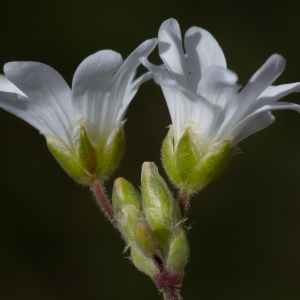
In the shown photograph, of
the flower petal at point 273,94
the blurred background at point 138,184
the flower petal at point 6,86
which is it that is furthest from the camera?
the blurred background at point 138,184

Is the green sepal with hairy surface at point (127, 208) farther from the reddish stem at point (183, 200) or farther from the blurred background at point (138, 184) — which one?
the blurred background at point (138, 184)

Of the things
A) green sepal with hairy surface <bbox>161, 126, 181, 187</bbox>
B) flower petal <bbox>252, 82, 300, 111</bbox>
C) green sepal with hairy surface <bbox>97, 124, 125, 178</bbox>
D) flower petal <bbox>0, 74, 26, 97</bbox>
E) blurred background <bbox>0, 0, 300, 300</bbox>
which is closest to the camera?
flower petal <bbox>252, 82, 300, 111</bbox>

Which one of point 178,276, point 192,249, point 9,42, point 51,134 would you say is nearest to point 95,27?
point 9,42

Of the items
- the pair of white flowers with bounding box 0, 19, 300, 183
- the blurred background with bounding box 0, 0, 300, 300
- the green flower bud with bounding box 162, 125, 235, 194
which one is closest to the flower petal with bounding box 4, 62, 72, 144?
the pair of white flowers with bounding box 0, 19, 300, 183

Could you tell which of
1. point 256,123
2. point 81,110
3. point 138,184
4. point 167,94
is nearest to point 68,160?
point 81,110

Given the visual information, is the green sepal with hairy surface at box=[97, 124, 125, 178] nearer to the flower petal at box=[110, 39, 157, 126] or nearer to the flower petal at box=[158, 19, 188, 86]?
the flower petal at box=[110, 39, 157, 126]

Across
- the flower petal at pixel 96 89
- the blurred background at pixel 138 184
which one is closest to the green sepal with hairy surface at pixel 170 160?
the flower petal at pixel 96 89

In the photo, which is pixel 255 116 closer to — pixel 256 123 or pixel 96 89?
pixel 256 123
